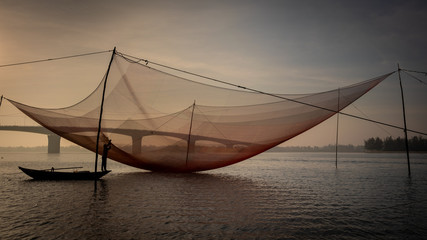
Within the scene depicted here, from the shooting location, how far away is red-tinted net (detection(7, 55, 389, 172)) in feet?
48.9

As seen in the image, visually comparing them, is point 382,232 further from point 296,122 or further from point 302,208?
point 296,122

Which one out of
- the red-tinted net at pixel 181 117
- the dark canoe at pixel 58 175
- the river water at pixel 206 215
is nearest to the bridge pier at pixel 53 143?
the dark canoe at pixel 58 175

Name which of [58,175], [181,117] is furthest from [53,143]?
[181,117]

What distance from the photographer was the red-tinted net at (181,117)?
1489cm

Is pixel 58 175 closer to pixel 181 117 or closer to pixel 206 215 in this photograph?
pixel 181 117

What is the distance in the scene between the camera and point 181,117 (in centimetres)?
1833

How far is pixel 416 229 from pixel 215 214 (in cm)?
561

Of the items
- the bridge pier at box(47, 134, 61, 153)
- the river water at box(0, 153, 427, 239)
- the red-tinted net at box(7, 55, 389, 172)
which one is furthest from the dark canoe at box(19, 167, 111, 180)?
the bridge pier at box(47, 134, 61, 153)

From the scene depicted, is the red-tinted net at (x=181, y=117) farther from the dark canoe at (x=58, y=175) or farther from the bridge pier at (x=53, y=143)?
the bridge pier at (x=53, y=143)

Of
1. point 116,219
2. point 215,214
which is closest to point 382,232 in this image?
point 215,214

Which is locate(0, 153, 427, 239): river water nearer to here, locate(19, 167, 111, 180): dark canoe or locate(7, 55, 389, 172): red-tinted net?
locate(7, 55, 389, 172): red-tinted net

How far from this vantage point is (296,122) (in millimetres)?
15617

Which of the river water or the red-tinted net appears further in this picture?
the red-tinted net

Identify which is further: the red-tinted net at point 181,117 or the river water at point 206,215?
the red-tinted net at point 181,117
